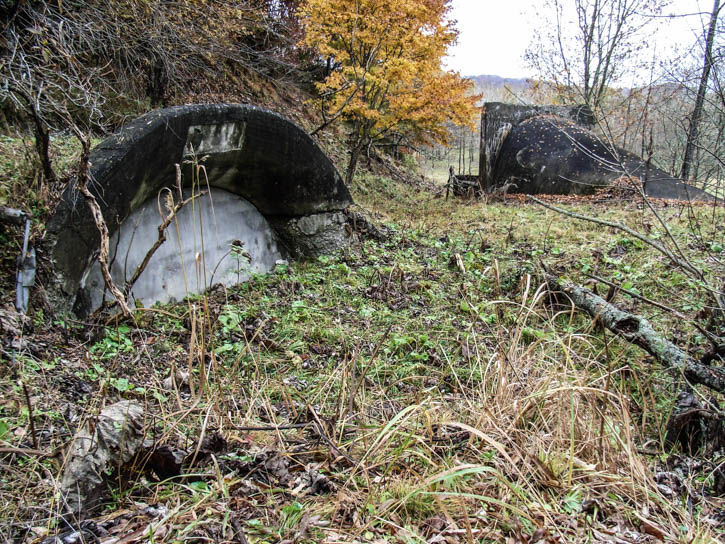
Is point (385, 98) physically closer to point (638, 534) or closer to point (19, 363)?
point (19, 363)

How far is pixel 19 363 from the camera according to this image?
2.87 m

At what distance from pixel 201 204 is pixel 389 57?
236 inches

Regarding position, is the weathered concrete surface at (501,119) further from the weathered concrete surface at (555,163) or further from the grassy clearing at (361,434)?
the grassy clearing at (361,434)

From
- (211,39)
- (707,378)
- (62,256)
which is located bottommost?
(707,378)

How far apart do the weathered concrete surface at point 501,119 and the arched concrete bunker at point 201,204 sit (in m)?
7.25

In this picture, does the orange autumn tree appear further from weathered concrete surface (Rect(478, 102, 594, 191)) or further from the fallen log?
the fallen log

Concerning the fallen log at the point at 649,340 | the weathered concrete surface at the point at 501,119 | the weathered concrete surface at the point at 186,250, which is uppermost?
the weathered concrete surface at the point at 501,119

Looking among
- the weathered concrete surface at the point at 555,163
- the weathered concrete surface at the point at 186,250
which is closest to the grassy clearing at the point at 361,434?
the weathered concrete surface at the point at 186,250

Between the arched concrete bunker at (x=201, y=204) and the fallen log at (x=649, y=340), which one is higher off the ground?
the arched concrete bunker at (x=201, y=204)

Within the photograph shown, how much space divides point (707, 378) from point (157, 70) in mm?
8730

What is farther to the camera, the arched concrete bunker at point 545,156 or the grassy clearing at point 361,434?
the arched concrete bunker at point 545,156

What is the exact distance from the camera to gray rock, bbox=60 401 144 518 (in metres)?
1.86

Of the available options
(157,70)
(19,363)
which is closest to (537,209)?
(157,70)

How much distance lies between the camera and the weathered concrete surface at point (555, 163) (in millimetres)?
11375
